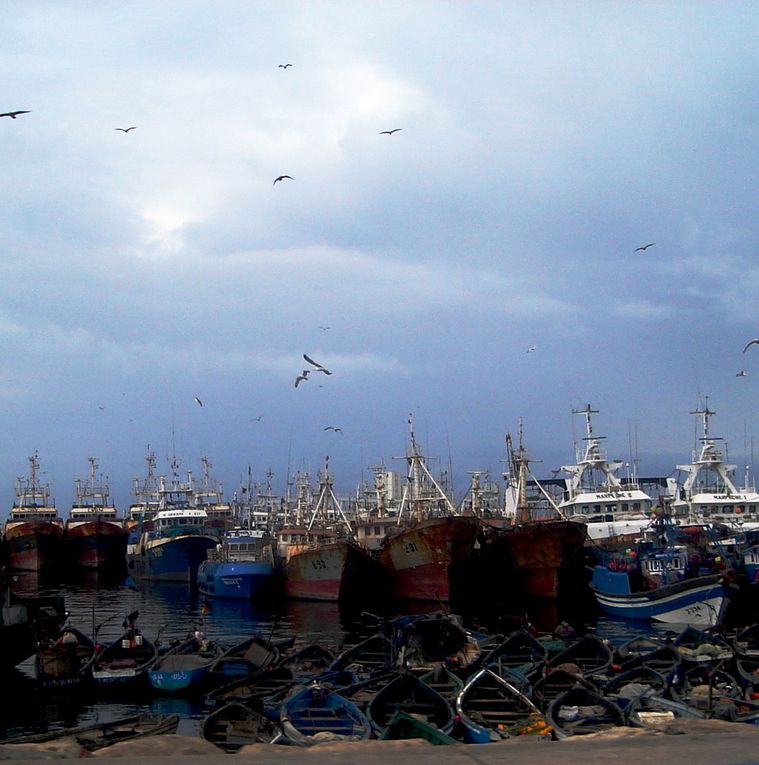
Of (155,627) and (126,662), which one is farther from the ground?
(126,662)

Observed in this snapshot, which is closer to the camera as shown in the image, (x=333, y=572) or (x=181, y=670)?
(x=181, y=670)

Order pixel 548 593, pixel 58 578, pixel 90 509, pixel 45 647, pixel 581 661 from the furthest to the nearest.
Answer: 1. pixel 90 509
2. pixel 58 578
3. pixel 548 593
4. pixel 45 647
5. pixel 581 661

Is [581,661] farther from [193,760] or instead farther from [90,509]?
[90,509]

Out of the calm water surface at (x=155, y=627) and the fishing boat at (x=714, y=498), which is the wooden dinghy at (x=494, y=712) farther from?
the fishing boat at (x=714, y=498)

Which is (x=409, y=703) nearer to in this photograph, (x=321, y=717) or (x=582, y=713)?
(x=321, y=717)

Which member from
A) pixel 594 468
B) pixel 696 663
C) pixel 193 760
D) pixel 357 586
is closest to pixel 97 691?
pixel 696 663

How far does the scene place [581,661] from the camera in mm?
26500

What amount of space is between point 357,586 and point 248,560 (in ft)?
31.0

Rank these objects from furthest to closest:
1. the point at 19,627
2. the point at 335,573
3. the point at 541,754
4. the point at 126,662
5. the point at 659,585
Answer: the point at 335,573
the point at 659,585
the point at 19,627
the point at 126,662
the point at 541,754

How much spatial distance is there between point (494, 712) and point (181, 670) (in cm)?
1161

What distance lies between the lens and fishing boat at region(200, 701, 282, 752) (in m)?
18.5

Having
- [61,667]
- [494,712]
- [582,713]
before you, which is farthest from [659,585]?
[61,667]

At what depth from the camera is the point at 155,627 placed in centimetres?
4553

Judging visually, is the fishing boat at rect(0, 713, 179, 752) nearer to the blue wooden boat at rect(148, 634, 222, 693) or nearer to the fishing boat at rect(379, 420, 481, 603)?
the blue wooden boat at rect(148, 634, 222, 693)
